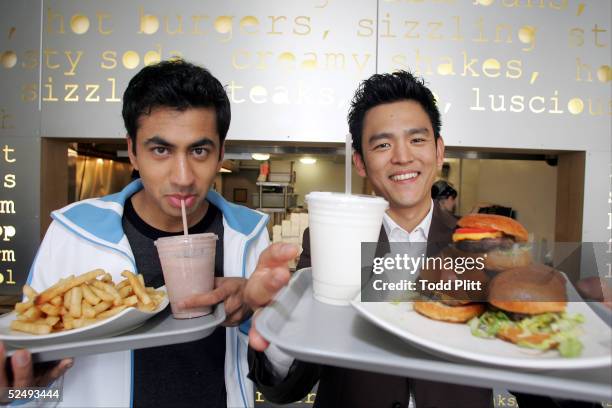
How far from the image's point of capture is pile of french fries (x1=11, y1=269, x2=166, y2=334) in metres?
0.90

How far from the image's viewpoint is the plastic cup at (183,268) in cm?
103

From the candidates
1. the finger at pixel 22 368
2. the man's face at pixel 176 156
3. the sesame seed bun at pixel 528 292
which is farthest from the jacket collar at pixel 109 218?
the sesame seed bun at pixel 528 292

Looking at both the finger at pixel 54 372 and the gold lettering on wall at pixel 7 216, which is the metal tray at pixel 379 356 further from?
the gold lettering on wall at pixel 7 216

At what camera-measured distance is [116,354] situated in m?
1.27

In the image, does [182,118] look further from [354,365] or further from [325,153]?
[325,153]

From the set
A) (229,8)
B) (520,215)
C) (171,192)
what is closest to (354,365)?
(171,192)

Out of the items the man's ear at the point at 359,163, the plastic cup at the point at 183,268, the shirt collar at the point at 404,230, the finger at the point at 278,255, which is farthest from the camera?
the man's ear at the point at 359,163

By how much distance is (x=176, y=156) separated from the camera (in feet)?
4.13

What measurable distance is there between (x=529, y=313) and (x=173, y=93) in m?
1.25

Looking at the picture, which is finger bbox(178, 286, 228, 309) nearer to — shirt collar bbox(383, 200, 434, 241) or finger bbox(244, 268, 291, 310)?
finger bbox(244, 268, 291, 310)

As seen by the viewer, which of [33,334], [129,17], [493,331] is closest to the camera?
[493,331]

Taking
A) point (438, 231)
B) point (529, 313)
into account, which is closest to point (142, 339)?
point (529, 313)

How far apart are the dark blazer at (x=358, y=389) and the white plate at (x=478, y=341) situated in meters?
0.36

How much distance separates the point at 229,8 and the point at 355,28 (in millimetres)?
849
